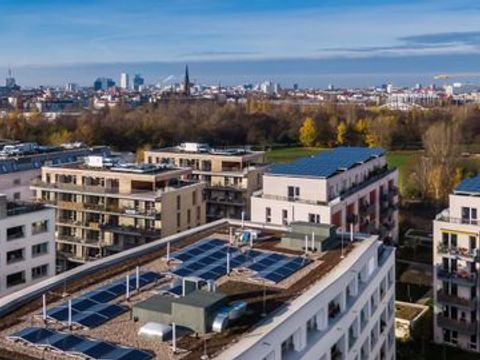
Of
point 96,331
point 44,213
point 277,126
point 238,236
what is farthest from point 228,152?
point 277,126

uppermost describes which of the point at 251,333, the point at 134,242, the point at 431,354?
the point at 251,333

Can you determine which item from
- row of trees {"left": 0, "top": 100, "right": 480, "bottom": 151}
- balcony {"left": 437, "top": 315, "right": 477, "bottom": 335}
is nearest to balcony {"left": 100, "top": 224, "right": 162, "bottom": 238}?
balcony {"left": 437, "top": 315, "right": 477, "bottom": 335}

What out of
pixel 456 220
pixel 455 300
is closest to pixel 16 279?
pixel 455 300

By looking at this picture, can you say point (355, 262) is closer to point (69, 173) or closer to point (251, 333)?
point (251, 333)

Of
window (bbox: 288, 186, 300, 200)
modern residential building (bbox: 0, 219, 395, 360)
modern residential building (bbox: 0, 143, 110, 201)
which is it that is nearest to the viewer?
modern residential building (bbox: 0, 219, 395, 360)

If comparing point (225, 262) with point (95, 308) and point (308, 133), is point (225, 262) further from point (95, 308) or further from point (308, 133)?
point (308, 133)

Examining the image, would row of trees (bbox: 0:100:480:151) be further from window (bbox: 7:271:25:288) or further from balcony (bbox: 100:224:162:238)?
window (bbox: 7:271:25:288)
